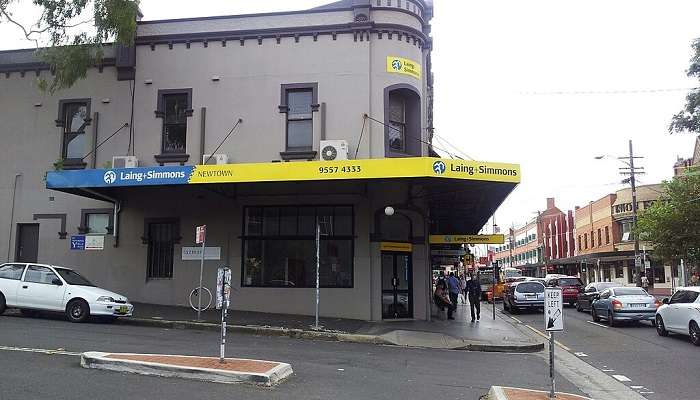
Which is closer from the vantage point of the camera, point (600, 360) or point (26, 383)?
point (26, 383)

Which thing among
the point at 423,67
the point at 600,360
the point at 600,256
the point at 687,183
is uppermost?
the point at 423,67

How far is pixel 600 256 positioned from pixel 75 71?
4828 cm

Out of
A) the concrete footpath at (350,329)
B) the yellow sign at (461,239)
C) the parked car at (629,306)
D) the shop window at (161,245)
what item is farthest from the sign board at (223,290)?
the parked car at (629,306)

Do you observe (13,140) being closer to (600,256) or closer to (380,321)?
(380,321)

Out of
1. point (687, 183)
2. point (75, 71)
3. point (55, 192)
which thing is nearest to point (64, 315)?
point (55, 192)

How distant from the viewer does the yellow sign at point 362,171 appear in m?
15.7

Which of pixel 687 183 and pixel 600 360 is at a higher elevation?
pixel 687 183

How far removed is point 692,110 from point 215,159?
23.1m

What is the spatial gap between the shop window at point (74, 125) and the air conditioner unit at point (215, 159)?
15.9ft

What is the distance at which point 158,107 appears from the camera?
20.1 m

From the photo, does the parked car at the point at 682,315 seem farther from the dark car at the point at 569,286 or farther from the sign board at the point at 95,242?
the sign board at the point at 95,242

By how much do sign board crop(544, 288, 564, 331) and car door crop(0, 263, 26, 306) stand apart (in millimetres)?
13943

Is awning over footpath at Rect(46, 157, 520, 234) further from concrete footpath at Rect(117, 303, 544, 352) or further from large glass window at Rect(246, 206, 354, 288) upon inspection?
concrete footpath at Rect(117, 303, 544, 352)

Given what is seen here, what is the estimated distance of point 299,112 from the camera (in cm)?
1938
